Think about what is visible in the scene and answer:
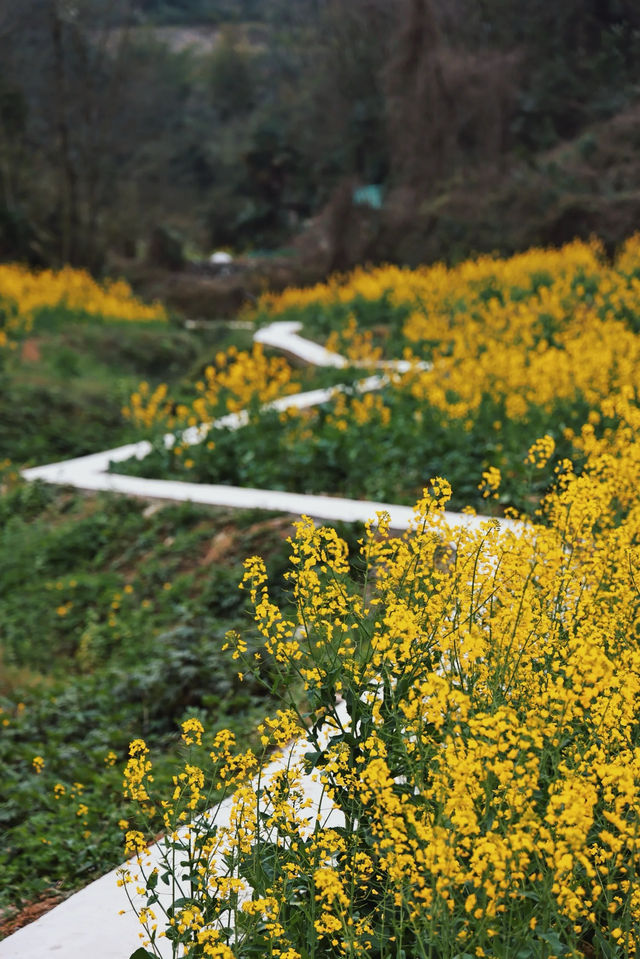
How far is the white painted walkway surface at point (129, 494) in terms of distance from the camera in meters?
3.00

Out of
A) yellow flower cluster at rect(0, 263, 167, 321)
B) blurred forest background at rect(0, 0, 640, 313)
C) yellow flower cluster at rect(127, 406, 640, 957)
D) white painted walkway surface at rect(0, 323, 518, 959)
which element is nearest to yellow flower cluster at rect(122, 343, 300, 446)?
white painted walkway surface at rect(0, 323, 518, 959)

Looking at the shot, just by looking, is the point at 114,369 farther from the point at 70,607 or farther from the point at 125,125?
the point at 125,125

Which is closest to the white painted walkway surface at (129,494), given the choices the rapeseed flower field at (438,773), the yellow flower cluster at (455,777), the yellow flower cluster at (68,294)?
the rapeseed flower field at (438,773)

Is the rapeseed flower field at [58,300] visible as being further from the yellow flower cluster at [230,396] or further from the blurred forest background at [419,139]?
the yellow flower cluster at [230,396]

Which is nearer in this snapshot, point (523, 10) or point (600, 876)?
point (600, 876)

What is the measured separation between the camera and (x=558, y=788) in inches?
96.0

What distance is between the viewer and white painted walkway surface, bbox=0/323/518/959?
3.00 metres

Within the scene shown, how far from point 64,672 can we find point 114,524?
1557 millimetres

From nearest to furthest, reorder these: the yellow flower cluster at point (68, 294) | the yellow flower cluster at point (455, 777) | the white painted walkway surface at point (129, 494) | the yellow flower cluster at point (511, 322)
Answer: the yellow flower cluster at point (455, 777)
the white painted walkway surface at point (129, 494)
the yellow flower cluster at point (511, 322)
the yellow flower cluster at point (68, 294)

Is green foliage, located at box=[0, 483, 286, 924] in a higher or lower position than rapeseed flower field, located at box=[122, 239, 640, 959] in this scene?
lower

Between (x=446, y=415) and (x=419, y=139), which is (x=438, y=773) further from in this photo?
(x=419, y=139)

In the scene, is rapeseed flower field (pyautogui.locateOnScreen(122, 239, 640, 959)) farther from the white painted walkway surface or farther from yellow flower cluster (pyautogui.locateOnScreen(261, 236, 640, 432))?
yellow flower cluster (pyautogui.locateOnScreen(261, 236, 640, 432))

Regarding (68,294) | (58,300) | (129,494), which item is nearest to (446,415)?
(129,494)

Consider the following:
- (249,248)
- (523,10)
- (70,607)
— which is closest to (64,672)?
(70,607)
